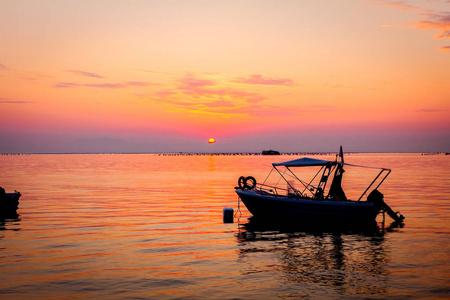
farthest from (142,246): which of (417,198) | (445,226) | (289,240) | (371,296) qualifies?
(417,198)

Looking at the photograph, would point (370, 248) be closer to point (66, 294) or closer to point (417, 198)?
point (66, 294)

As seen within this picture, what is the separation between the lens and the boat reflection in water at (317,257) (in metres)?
15.4

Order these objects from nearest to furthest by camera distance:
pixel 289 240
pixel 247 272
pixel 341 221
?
pixel 247 272
pixel 289 240
pixel 341 221

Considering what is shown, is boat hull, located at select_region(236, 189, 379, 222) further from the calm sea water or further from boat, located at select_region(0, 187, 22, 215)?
boat, located at select_region(0, 187, 22, 215)

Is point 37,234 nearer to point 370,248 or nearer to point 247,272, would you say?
point 247,272

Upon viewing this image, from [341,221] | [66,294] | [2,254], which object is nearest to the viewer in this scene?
[66,294]

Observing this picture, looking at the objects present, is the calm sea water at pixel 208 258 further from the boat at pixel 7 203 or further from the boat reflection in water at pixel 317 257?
the boat at pixel 7 203

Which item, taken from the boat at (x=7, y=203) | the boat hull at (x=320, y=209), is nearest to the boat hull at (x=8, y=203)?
the boat at (x=7, y=203)

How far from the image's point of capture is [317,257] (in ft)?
65.0

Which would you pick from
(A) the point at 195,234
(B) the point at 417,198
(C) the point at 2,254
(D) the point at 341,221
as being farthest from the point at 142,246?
(B) the point at 417,198

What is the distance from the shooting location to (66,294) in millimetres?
14250

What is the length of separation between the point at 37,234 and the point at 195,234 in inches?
365

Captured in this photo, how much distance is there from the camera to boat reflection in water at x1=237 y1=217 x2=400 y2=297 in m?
15.4

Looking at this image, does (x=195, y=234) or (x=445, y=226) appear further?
(x=445, y=226)
